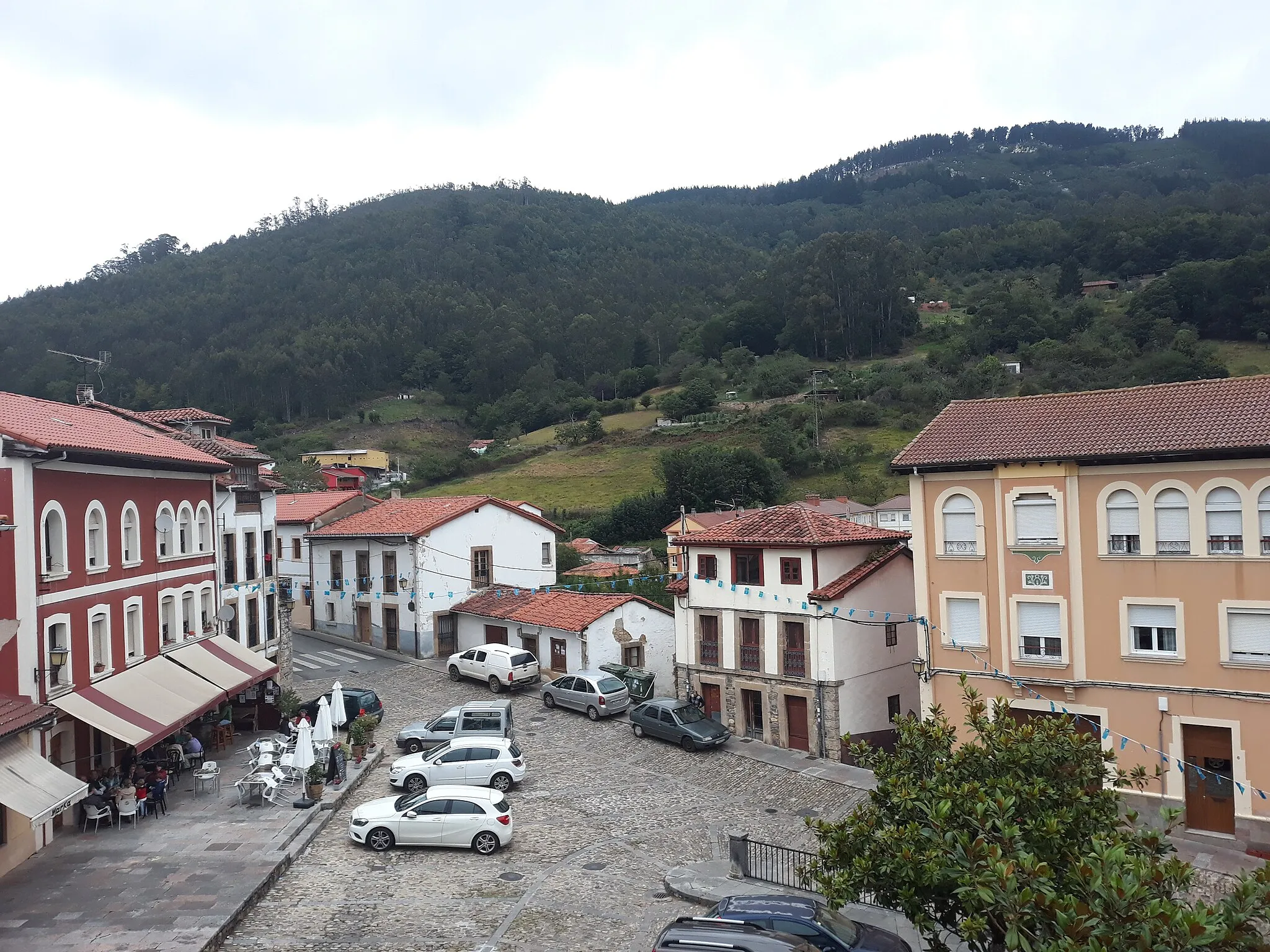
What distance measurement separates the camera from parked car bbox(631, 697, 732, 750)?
29656mm

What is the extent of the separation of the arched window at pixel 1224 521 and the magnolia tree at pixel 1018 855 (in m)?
10.6

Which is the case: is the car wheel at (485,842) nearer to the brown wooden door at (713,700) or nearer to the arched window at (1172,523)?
the brown wooden door at (713,700)

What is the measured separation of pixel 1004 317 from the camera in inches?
4188

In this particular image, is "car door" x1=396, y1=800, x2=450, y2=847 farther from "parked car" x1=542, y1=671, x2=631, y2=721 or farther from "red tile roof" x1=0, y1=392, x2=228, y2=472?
"parked car" x1=542, y1=671, x2=631, y2=721

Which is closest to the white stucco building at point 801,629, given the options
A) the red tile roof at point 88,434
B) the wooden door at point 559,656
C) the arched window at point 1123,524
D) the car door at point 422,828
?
the wooden door at point 559,656

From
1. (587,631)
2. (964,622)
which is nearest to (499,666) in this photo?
(587,631)

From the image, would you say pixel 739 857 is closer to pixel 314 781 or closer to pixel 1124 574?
pixel 314 781

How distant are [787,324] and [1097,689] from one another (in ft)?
339

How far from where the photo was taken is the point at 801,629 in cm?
3062

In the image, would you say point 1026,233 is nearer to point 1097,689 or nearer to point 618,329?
point 618,329

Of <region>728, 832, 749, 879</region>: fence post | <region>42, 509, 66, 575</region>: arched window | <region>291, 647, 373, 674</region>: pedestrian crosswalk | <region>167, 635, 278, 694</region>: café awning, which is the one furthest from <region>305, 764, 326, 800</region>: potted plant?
<region>291, 647, 373, 674</region>: pedestrian crosswalk

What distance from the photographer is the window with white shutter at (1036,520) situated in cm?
2503

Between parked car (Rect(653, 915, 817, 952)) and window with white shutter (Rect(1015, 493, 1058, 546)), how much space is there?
1479 centimetres

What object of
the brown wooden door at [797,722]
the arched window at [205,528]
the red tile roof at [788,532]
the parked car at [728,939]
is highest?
the arched window at [205,528]
